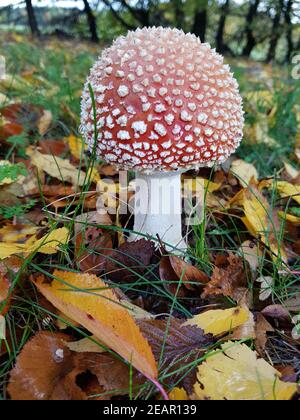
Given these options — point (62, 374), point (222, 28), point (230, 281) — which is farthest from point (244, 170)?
point (222, 28)

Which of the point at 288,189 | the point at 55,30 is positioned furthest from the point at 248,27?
the point at 288,189

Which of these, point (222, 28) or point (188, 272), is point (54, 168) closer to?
point (188, 272)

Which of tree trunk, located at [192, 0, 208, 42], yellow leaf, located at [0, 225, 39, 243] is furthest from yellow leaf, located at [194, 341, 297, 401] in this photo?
tree trunk, located at [192, 0, 208, 42]

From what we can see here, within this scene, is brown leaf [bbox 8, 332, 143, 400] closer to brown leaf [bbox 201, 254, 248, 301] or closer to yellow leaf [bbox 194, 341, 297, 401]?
yellow leaf [bbox 194, 341, 297, 401]

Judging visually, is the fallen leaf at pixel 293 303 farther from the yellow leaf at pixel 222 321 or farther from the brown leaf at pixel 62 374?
the brown leaf at pixel 62 374

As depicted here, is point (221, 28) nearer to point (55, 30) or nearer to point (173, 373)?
point (55, 30)

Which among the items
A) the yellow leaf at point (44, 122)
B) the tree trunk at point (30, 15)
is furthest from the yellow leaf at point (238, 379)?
the tree trunk at point (30, 15)
